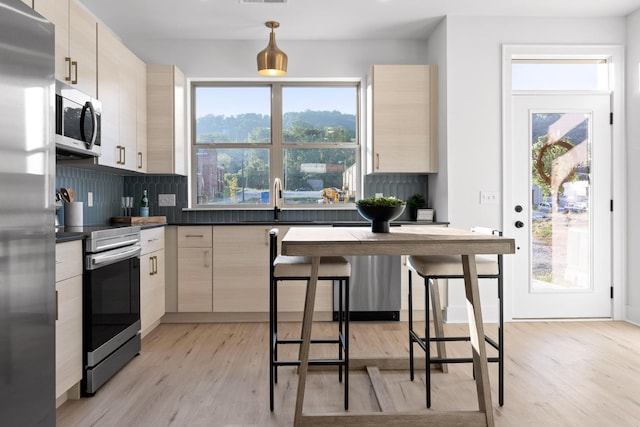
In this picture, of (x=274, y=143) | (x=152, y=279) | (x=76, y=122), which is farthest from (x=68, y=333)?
(x=274, y=143)

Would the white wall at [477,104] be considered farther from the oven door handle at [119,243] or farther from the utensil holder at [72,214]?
the utensil holder at [72,214]

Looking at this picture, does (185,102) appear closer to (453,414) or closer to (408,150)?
(408,150)

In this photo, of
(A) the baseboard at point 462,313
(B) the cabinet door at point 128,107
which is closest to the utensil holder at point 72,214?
(B) the cabinet door at point 128,107

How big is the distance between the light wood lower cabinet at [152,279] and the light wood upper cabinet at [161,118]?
68 centimetres

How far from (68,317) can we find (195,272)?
1762 millimetres

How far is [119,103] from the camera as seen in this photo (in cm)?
366

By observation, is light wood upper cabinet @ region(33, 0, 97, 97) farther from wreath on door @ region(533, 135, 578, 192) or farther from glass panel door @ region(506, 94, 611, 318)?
wreath on door @ region(533, 135, 578, 192)

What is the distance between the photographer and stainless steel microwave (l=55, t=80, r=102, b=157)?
8.82ft

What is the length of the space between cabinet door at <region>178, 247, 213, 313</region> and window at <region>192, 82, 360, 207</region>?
2.78 feet

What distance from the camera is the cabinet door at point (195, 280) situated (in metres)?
4.17

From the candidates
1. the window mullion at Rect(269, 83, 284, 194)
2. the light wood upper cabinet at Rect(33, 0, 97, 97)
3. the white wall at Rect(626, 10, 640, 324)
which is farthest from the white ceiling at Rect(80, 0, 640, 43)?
the light wood upper cabinet at Rect(33, 0, 97, 97)

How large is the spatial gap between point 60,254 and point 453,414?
6.61 ft

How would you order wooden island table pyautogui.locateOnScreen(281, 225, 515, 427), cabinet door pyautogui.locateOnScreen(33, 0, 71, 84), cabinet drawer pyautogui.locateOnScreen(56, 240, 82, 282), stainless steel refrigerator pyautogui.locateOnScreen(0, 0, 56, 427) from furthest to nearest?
cabinet door pyautogui.locateOnScreen(33, 0, 71, 84) < cabinet drawer pyautogui.locateOnScreen(56, 240, 82, 282) < wooden island table pyautogui.locateOnScreen(281, 225, 515, 427) < stainless steel refrigerator pyautogui.locateOnScreen(0, 0, 56, 427)

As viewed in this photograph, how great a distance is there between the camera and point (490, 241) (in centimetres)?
212
